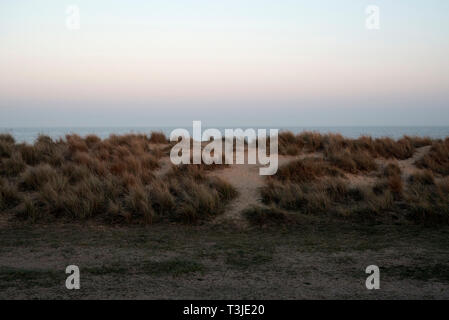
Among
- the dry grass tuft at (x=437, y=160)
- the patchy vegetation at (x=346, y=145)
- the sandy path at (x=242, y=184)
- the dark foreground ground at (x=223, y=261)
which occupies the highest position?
the patchy vegetation at (x=346, y=145)

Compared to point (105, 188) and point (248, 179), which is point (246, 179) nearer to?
point (248, 179)

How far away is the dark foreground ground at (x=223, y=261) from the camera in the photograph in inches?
190

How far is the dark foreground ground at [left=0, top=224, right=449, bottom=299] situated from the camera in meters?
4.82

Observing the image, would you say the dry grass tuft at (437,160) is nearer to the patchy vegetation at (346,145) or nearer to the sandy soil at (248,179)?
the sandy soil at (248,179)

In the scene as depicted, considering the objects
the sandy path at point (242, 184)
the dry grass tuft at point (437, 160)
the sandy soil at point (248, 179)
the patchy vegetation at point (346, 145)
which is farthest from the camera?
the patchy vegetation at point (346, 145)

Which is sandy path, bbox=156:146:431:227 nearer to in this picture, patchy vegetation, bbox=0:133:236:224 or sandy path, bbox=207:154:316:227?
sandy path, bbox=207:154:316:227

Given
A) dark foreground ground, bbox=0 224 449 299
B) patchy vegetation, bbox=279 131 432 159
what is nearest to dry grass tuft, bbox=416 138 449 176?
patchy vegetation, bbox=279 131 432 159

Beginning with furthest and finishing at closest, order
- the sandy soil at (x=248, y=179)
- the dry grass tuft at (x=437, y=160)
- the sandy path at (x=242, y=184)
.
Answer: the dry grass tuft at (x=437, y=160), the sandy soil at (x=248, y=179), the sandy path at (x=242, y=184)

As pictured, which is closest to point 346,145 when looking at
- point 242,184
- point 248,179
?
point 248,179

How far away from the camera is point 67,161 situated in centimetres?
1320

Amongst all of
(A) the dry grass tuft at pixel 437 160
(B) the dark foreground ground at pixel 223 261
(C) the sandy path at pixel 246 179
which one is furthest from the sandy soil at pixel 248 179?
(B) the dark foreground ground at pixel 223 261

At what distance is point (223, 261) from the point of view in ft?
20.3
